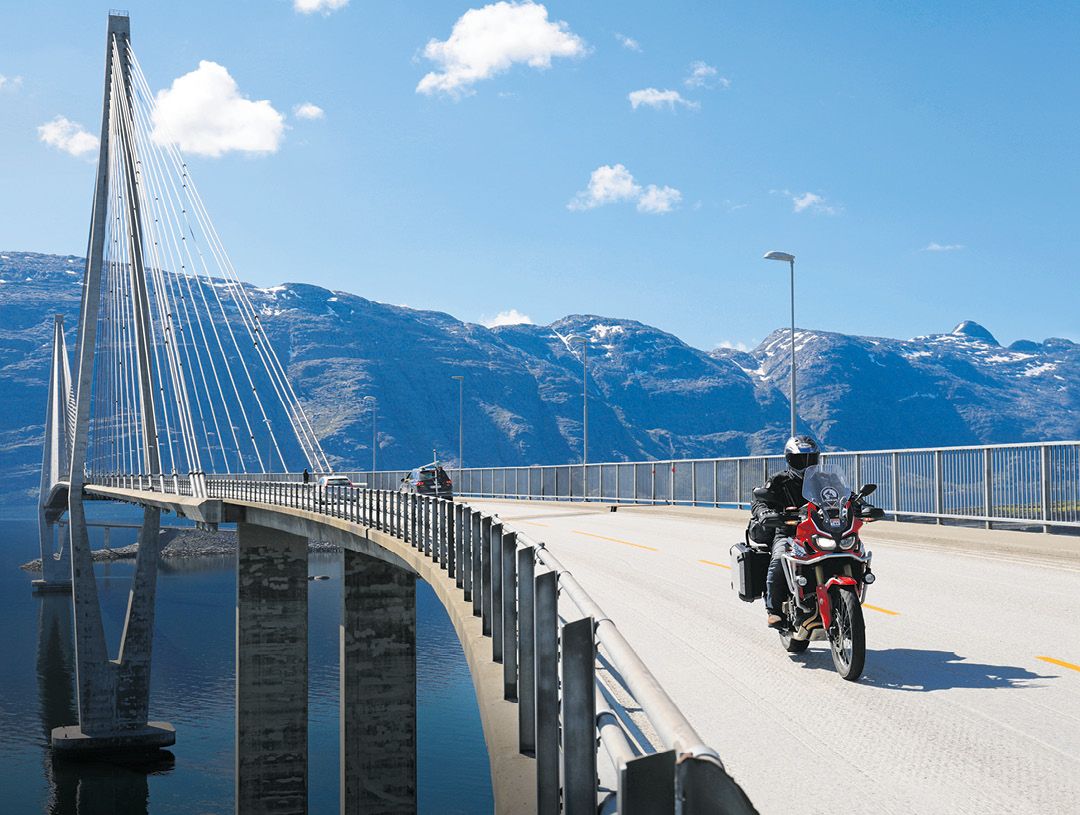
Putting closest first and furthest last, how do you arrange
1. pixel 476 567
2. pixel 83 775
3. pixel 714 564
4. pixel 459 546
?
1. pixel 476 567
2. pixel 459 546
3. pixel 714 564
4. pixel 83 775

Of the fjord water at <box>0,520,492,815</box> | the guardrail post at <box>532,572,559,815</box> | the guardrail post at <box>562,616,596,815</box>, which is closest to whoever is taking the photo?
the guardrail post at <box>562,616,596,815</box>

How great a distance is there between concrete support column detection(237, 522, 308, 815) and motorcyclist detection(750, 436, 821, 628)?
25975 millimetres

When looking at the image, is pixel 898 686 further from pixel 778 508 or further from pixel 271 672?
pixel 271 672

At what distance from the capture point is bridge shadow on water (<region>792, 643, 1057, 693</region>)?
7.19m

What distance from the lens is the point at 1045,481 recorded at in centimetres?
1722

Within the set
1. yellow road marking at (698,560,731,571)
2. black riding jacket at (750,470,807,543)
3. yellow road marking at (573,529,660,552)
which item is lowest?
yellow road marking at (573,529,660,552)

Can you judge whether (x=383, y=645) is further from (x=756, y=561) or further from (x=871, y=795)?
(x=871, y=795)

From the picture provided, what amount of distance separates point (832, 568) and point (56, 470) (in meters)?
79.8

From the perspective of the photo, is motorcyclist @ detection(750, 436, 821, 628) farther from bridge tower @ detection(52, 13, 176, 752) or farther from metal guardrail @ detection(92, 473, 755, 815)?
bridge tower @ detection(52, 13, 176, 752)

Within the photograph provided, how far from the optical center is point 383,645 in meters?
28.8

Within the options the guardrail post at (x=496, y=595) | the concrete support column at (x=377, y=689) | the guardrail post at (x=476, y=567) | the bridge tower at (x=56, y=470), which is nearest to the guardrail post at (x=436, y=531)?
the guardrail post at (x=476, y=567)

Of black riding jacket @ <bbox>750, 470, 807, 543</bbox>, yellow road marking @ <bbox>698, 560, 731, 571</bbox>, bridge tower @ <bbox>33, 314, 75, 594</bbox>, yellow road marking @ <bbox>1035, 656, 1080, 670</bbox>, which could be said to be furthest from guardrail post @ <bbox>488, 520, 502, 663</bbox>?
bridge tower @ <bbox>33, 314, 75, 594</bbox>

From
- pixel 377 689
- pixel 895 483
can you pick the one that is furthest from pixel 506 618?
pixel 377 689

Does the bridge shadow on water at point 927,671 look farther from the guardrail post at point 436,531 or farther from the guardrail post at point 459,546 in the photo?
the guardrail post at point 436,531
